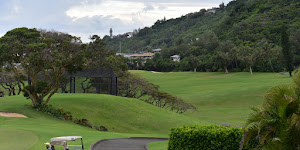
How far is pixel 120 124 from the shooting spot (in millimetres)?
34719

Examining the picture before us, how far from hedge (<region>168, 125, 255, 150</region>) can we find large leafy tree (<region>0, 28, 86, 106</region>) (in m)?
21.8

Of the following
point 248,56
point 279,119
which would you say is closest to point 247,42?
point 248,56

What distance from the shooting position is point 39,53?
3481cm

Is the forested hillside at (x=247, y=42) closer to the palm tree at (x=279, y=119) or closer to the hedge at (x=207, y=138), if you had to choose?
the hedge at (x=207, y=138)

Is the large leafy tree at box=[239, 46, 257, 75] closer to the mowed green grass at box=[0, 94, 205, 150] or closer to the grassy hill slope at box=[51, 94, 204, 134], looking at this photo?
the mowed green grass at box=[0, 94, 205, 150]

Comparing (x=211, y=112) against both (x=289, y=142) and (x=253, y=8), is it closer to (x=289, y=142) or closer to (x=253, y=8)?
(x=289, y=142)

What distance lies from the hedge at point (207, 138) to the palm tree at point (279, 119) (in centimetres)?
372

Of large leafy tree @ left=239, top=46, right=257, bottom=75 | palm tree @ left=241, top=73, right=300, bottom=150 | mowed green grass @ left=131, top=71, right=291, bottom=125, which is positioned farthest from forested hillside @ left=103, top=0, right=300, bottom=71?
palm tree @ left=241, top=73, right=300, bottom=150

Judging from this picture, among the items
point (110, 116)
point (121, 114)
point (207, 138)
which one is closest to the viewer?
point (207, 138)

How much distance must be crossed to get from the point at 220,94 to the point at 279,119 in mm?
54820

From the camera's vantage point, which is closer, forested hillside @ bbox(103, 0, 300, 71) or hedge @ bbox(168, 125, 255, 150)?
hedge @ bbox(168, 125, 255, 150)

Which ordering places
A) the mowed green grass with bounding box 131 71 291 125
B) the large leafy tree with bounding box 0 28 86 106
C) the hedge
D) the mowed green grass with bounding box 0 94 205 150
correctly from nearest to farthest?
the hedge → the mowed green grass with bounding box 0 94 205 150 → the large leafy tree with bounding box 0 28 86 106 → the mowed green grass with bounding box 131 71 291 125

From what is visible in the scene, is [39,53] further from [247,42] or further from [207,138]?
[247,42]

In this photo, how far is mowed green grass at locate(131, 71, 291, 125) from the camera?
48.4 m
